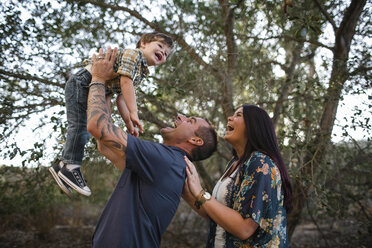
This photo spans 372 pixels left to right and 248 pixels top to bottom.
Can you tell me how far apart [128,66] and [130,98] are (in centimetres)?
23

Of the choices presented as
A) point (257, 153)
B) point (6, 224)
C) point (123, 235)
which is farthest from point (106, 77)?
point (6, 224)

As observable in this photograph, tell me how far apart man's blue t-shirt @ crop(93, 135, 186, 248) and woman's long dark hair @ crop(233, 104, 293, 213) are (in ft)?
2.14

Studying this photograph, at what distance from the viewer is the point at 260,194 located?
1.97 meters

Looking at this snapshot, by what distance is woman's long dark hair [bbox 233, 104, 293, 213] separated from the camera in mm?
2205

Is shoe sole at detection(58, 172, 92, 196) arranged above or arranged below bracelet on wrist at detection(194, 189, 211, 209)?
above

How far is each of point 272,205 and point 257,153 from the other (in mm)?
364

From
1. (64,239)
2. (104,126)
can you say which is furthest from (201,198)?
(64,239)

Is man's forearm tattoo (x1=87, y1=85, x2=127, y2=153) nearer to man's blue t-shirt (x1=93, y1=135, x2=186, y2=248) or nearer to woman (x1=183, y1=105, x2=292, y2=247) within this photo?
man's blue t-shirt (x1=93, y1=135, x2=186, y2=248)

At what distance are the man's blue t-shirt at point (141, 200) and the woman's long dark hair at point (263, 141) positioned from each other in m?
0.65

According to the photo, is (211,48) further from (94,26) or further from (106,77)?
(106,77)

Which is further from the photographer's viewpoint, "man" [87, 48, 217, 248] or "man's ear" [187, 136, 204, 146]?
"man's ear" [187, 136, 204, 146]

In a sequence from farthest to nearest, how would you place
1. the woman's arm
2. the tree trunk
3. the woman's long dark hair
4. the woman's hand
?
the tree trunk < the woman's long dark hair < the woman's hand < the woman's arm

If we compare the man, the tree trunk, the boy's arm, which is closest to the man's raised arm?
the man

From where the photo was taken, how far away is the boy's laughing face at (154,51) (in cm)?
238
